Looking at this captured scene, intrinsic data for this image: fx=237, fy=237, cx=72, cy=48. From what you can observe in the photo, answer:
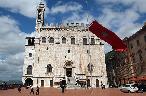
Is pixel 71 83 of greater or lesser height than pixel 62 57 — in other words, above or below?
below

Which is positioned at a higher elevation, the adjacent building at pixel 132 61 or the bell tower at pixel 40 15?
the bell tower at pixel 40 15

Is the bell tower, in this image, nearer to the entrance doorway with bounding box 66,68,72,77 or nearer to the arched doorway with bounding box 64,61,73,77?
the arched doorway with bounding box 64,61,73,77

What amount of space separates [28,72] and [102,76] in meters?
18.6

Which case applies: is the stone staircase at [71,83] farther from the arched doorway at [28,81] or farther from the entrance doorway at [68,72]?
the arched doorway at [28,81]

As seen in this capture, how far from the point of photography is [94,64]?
59000 mm

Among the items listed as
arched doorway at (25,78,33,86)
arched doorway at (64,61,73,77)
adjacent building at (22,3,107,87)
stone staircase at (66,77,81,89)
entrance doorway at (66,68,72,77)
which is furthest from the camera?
arched doorway at (25,78,33,86)

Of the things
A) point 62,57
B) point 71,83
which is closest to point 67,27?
point 62,57

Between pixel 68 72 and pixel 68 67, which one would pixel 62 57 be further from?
pixel 68 72

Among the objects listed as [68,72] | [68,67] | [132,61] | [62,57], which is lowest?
[68,72]

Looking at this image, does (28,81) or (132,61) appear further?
(28,81)

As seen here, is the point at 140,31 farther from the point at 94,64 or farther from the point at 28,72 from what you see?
the point at 28,72

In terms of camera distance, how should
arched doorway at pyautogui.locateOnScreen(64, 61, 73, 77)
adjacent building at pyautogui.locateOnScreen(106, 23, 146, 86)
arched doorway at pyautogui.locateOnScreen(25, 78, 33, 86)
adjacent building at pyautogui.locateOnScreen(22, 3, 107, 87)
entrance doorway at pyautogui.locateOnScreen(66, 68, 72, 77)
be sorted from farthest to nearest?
arched doorway at pyautogui.locateOnScreen(25, 78, 33, 86)
entrance doorway at pyautogui.locateOnScreen(66, 68, 72, 77)
arched doorway at pyautogui.locateOnScreen(64, 61, 73, 77)
adjacent building at pyautogui.locateOnScreen(22, 3, 107, 87)
adjacent building at pyautogui.locateOnScreen(106, 23, 146, 86)

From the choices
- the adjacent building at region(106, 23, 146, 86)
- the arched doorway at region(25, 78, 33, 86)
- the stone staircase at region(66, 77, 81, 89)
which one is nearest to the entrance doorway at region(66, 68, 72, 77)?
the stone staircase at region(66, 77, 81, 89)

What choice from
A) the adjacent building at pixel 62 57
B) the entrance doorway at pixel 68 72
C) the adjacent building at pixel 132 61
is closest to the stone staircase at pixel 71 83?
the adjacent building at pixel 62 57
